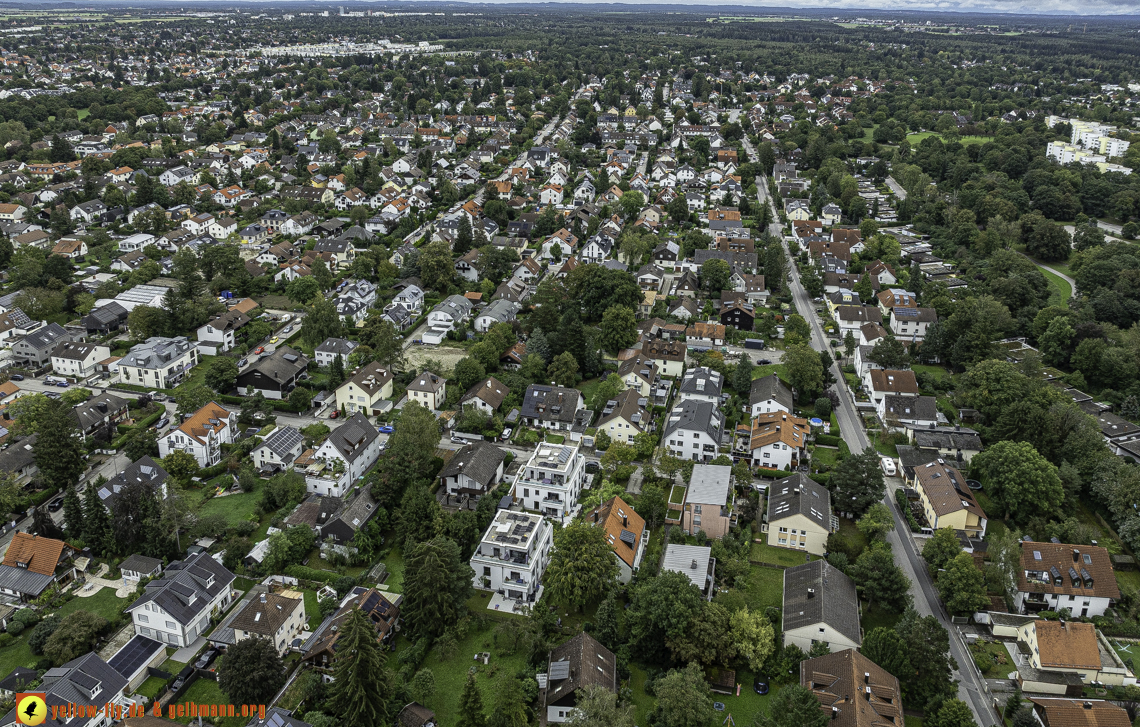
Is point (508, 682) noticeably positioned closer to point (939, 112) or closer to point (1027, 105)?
point (939, 112)

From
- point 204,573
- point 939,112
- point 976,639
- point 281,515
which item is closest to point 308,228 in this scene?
point 281,515

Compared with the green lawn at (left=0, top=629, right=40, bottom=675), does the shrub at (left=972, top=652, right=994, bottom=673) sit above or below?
above

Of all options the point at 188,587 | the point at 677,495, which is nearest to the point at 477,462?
the point at 677,495

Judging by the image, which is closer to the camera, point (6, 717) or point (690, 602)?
point (6, 717)

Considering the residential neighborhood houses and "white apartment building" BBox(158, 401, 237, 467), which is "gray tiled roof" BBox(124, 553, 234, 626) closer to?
the residential neighborhood houses

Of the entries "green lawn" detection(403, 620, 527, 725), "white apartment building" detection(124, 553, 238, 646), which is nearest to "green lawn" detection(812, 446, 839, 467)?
"green lawn" detection(403, 620, 527, 725)

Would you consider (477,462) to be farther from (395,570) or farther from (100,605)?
(100,605)
